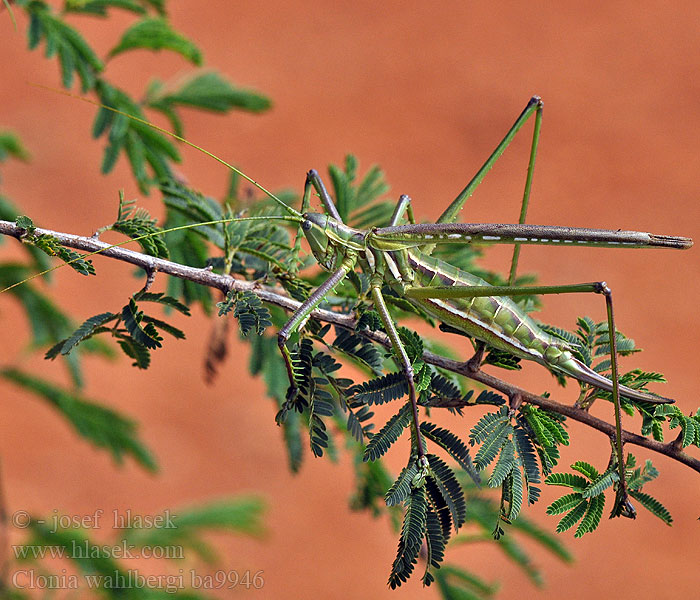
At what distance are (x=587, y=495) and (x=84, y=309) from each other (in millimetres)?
6497

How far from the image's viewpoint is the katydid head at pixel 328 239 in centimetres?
175

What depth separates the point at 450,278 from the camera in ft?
5.73

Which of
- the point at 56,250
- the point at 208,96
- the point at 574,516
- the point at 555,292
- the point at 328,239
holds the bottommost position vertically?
the point at 574,516

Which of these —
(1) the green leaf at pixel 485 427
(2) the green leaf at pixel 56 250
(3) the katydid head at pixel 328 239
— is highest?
(3) the katydid head at pixel 328 239

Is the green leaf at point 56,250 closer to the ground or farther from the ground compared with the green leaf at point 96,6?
closer to the ground

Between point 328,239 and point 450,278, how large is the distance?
353mm

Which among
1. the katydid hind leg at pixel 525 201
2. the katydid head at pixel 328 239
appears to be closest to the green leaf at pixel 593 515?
the katydid hind leg at pixel 525 201

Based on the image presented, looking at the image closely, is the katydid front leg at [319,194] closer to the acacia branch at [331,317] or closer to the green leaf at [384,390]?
the acacia branch at [331,317]

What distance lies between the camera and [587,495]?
118 cm

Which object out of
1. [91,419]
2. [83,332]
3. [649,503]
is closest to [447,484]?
[649,503]

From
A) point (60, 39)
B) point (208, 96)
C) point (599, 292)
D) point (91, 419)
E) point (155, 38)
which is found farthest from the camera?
point (91, 419)

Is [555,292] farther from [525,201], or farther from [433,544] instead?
[433,544]

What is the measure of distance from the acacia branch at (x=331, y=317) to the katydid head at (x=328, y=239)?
0.83ft

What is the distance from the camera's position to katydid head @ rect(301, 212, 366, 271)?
1.75 metres
